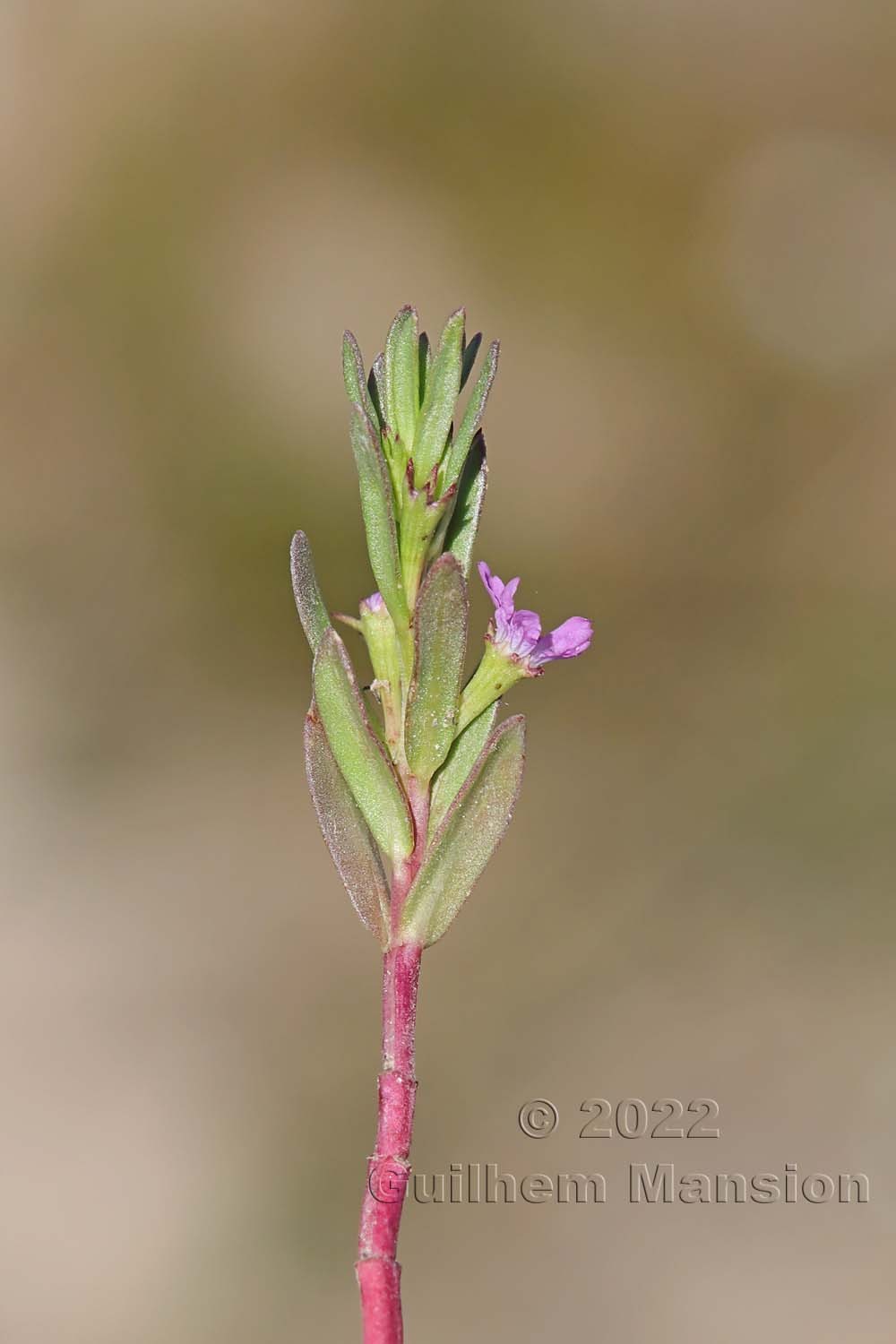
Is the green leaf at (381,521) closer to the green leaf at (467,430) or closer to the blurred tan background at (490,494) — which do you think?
the green leaf at (467,430)

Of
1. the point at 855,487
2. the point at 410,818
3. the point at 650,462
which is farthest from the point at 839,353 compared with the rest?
the point at 410,818

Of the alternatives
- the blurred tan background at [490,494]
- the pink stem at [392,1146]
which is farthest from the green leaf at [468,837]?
the blurred tan background at [490,494]

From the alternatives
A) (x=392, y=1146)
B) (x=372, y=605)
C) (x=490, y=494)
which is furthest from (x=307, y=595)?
(x=490, y=494)

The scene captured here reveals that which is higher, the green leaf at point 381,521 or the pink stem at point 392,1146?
the green leaf at point 381,521

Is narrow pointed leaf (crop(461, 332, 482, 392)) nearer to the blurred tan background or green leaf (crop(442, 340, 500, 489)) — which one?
green leaf (crop(442, 340, 500, 489))

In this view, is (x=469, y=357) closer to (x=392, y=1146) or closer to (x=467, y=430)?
(x=467, y=430)
